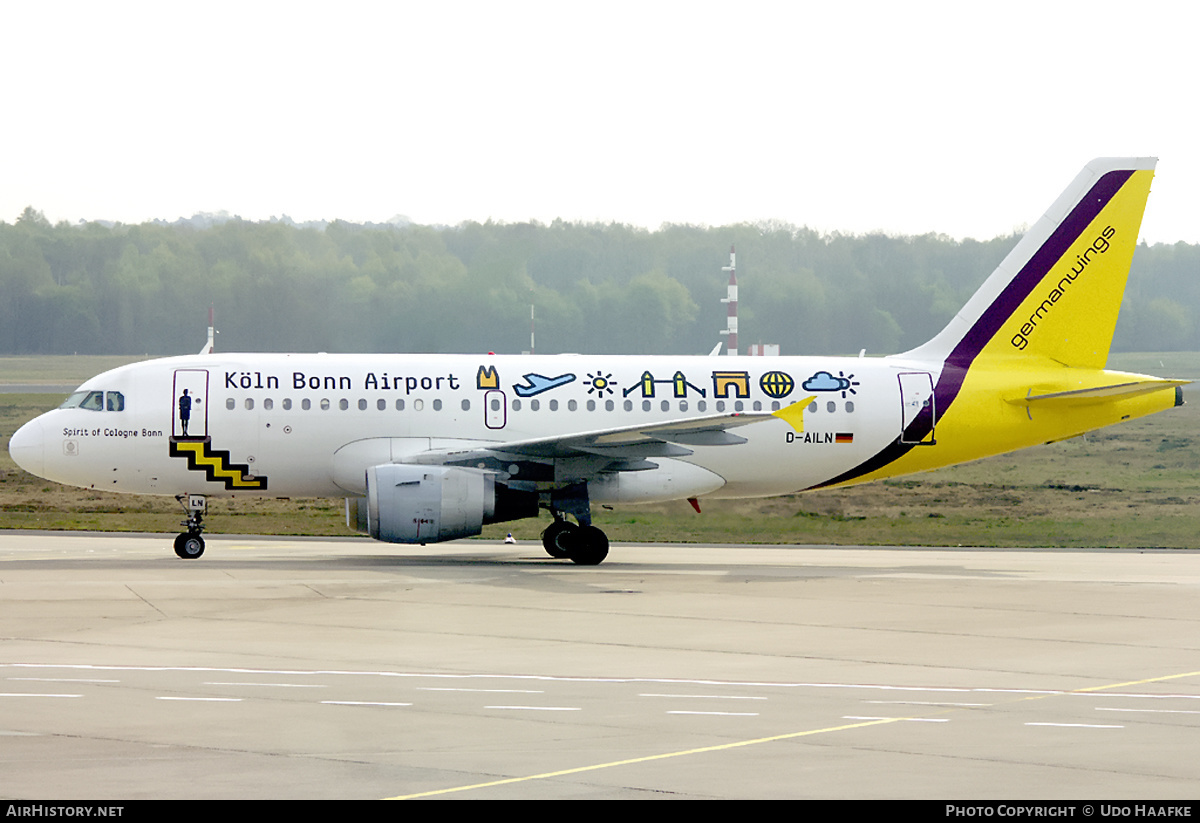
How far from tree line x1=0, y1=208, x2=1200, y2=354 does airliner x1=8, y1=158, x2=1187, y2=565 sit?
54.1m

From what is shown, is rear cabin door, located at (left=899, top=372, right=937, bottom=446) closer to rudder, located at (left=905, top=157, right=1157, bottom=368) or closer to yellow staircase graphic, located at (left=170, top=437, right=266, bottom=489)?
rudder, located at (left=905, top=157, right=1157, bottom=368)

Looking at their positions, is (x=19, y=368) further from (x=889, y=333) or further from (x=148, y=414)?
(x=148, y=414)

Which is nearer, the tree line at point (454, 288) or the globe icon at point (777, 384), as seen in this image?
the globe icon at point (777, 384)

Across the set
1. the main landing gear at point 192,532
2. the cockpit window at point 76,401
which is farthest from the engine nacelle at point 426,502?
the cockpit window at point 76,401

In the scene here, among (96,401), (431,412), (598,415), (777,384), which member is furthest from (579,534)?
(96,401)

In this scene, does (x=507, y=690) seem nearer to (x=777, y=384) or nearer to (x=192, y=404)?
(x=192, y=404)

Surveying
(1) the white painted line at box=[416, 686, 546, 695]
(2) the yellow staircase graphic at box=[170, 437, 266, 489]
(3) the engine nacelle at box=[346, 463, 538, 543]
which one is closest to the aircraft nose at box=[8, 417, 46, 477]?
(2) the yellow staircase graphic at box=[170, 437, 266, 489]

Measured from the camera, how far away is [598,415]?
30609mm

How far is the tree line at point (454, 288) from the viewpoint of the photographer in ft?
286

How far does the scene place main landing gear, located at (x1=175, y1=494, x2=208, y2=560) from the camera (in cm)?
2889

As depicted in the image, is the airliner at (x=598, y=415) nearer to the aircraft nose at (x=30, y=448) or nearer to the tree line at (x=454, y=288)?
the aircraft nose at (x=30, y=448)

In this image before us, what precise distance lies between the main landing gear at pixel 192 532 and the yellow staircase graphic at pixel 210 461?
57 cm

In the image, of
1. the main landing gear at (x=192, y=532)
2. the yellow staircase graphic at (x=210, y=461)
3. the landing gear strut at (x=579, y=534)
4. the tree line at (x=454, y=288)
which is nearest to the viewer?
the main landing gear at (x=192, y=532)

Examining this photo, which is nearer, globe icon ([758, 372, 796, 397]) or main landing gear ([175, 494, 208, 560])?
main landing gear ([175, 494, 208, 560])
